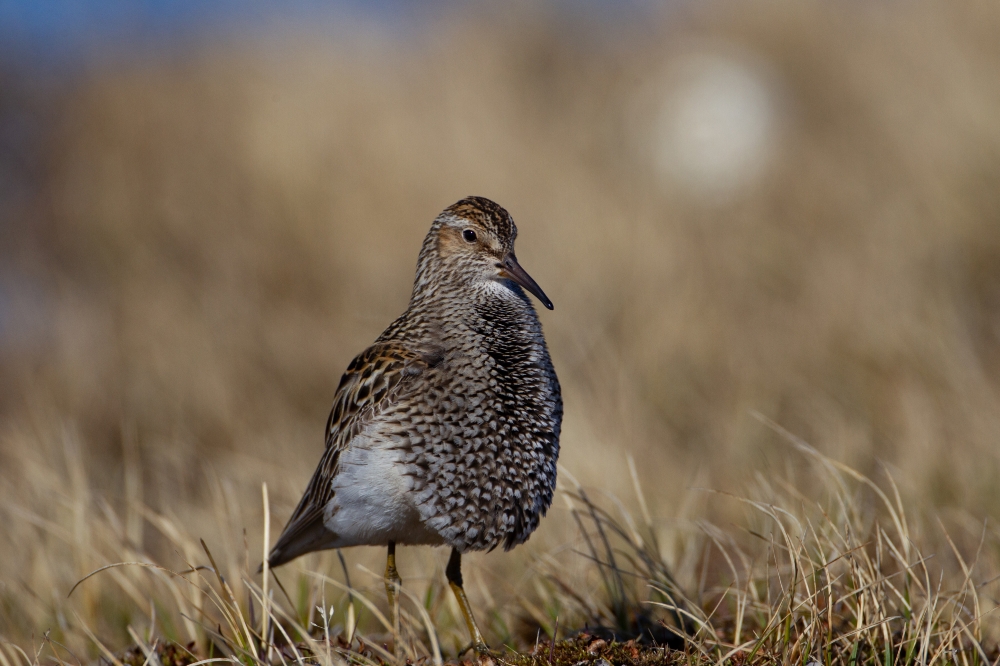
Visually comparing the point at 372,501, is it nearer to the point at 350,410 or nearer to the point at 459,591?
the point at 350,410

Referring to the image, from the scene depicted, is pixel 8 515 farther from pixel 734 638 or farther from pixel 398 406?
pixel 734 638

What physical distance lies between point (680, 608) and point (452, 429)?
1112 mm

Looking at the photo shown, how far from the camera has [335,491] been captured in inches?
157

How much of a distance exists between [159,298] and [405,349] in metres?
9.09

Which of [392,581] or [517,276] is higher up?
[517,276]

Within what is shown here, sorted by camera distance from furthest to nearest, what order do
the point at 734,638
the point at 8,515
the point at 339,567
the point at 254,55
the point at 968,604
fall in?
the point at 254,55, the point at 8,515, the point at 339,567, the point at 968,604, the point at 734,638

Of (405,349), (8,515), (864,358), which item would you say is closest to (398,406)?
(405,349)

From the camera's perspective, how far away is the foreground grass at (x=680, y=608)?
3.58m

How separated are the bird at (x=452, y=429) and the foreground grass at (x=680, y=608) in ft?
1.04

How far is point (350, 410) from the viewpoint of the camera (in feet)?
13.6

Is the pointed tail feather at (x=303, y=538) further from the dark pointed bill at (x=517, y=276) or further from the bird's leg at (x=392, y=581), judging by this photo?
the dark pointed bill at (x=517, y=276)

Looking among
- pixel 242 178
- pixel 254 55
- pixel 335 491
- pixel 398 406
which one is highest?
pixel 254 55

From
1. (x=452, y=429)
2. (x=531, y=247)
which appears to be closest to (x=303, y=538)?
(x=452, y=429)

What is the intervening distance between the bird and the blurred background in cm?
113
